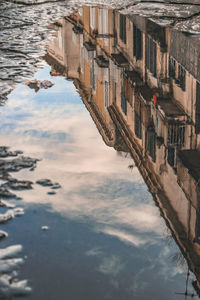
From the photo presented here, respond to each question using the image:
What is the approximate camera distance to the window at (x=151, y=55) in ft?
30.4

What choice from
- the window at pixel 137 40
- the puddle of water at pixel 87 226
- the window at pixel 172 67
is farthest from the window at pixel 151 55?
the puddle of water at pixel 87 226

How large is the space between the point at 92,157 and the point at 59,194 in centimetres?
87

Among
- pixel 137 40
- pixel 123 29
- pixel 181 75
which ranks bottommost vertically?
pixel 137 40

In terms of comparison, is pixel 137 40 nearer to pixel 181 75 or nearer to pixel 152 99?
pixel 181 75

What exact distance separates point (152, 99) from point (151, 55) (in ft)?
11.8

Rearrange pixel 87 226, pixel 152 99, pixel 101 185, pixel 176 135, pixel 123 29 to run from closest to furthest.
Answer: pixel 87 226 < pixel 101 185 < pixel 176 135 < pixel 152 99 < pixel 123 29

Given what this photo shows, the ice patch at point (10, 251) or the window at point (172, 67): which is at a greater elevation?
the ice patch at point (10, 251)

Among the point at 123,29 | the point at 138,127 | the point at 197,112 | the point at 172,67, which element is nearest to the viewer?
the point at 138,127

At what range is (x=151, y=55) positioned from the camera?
9.95 metres

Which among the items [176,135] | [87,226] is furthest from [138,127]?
[87,226]

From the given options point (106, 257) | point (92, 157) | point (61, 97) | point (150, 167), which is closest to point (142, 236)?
point (106, 257)

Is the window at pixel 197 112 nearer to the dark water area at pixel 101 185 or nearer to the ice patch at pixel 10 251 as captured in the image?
the dark water area at pixel 101 185

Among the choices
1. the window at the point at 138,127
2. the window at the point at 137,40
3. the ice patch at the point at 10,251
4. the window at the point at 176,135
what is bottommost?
the window at the point at 137,40

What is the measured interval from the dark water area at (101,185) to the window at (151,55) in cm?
103
